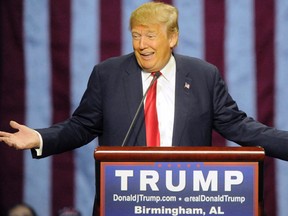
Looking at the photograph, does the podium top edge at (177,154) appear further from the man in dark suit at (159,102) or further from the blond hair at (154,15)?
the blond hair at (154,15)

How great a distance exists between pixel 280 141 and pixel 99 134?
1.99 ft

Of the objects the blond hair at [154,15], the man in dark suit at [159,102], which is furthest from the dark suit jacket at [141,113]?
the blond hair at [154,15]

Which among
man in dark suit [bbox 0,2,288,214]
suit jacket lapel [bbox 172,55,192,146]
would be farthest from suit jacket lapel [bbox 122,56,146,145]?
suit jacket lapel [bbox 172,55,192,146]

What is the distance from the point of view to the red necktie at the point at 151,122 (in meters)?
2.50

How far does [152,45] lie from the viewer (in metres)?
2.52

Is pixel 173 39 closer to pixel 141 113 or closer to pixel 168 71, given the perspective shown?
pixel 168 71

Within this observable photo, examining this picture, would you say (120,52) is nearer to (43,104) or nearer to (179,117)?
(43,104)

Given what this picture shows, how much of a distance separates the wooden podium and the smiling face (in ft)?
2.03

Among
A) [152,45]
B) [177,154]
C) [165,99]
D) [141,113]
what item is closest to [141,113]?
[141,113]

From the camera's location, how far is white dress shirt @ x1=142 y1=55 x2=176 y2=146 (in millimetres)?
2512

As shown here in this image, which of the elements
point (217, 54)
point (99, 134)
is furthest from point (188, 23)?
point (99, 134)

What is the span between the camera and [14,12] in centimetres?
385

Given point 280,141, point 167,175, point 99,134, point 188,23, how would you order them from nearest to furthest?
point 167,175 → point 280,141 → point 99,134 → point 188,23

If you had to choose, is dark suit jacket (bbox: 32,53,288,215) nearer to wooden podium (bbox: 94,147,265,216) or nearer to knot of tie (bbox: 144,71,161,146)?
knot of tie (bbox: 144,71,161,146)
